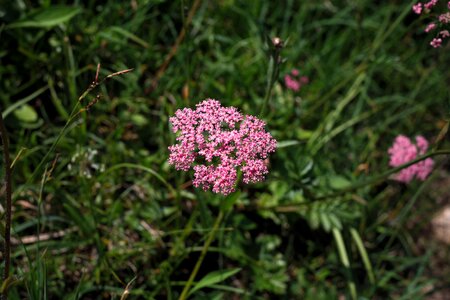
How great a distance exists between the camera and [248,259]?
291 cm

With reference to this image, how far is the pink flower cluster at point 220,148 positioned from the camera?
67.2 inches

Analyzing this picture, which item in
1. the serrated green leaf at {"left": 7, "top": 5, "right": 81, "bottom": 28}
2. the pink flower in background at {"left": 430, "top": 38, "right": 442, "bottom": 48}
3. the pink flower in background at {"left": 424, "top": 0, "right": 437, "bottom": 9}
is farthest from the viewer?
the serrated green leaf at {"left": 7, "top": 5, "right": 81, "bottom": 28}

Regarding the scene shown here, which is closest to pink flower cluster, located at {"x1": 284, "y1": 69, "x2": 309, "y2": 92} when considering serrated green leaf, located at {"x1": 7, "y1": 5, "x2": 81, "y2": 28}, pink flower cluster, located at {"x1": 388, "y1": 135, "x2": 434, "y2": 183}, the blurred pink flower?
the blurred pink flower

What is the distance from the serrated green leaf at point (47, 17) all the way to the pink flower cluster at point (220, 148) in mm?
1532

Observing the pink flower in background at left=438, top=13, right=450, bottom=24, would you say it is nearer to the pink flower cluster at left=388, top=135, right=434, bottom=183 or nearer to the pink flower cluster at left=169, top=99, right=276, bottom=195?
the pink flower cluster at left=169, top=99, right=276, bottom=195

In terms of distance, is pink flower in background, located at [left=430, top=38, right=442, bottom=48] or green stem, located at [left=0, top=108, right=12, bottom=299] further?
pink flower in background, located at [left=430, top=38, right=442, bottom=48]

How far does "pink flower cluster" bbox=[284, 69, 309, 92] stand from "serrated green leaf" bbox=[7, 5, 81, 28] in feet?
5.09

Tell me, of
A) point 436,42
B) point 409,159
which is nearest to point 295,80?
point 409,159

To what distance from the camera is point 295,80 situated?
3.68 metres

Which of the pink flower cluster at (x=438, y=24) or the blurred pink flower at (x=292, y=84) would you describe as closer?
the pink flower cluster at (x=438, y=24)

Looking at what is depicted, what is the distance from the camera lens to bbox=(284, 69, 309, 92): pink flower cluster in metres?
3.49

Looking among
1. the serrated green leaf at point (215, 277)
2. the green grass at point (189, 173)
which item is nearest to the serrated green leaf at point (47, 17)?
the green grass at point (189, 173)

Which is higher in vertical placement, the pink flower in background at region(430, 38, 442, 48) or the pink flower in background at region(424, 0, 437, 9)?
the pink flower in background at region(424, 0, 437, 9)

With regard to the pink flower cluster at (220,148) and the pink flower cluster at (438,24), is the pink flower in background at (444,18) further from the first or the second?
the pink flower cluster at (220,148)
